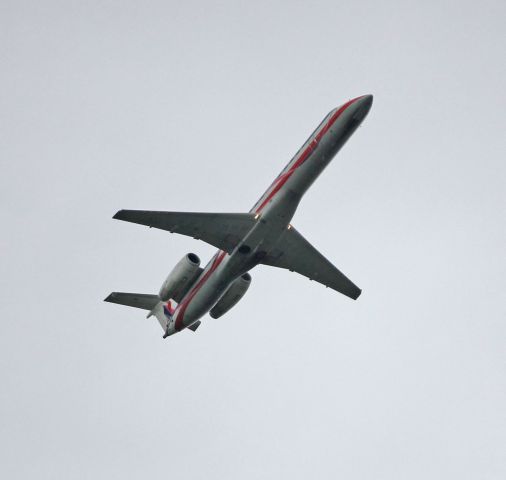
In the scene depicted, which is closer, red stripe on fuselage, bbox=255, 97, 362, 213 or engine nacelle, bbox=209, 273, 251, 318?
red stripe on fuselage, bbox=255, 97, 362, 213

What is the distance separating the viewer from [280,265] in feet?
164

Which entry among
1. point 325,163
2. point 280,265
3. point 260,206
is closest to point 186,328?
point 280,265

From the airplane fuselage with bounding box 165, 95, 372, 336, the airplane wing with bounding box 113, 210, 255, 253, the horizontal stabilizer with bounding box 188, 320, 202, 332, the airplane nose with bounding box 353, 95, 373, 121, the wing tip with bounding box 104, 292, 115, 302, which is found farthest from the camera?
the horizontal stabilizer with bounding box 188, 320, 202, 332

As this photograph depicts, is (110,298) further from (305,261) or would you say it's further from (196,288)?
(305,261)

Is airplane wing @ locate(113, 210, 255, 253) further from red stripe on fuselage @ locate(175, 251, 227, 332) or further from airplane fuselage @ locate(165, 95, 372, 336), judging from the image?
red stripe on fuselage @ locate(175, 251, 227, 332)

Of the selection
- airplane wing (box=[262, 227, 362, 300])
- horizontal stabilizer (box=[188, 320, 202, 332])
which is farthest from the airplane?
horizontal stabilizer (box=[188, 320, 202, 332])

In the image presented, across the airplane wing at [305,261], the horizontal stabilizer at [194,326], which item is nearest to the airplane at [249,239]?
the airplane wing at [305,261]

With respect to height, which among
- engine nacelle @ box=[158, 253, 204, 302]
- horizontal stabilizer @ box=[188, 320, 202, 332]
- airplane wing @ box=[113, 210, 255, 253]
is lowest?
horizontal stabilizer @ box=[188, 320, 202, 332]

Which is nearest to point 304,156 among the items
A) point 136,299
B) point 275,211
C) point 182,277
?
point 275,211

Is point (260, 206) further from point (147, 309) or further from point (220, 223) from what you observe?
point (147, 309)

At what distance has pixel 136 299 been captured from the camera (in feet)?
171

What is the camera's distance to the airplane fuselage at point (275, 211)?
42950 millimetres

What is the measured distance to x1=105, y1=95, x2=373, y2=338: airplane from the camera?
43562 mm

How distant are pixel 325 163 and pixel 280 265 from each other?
8.51m
